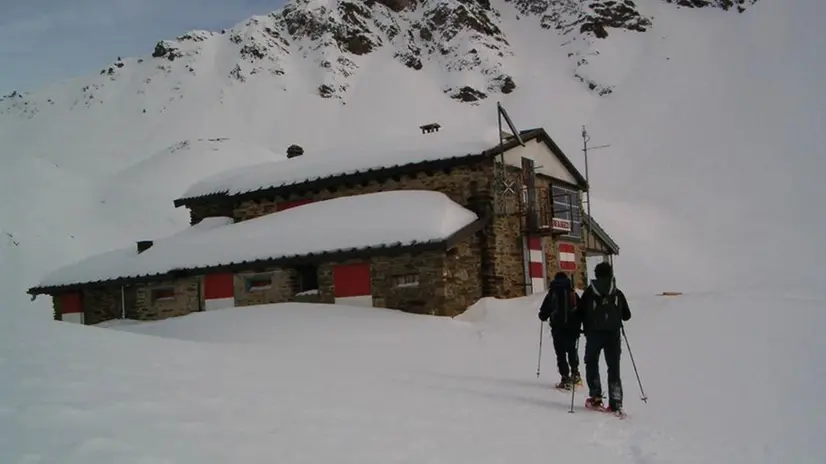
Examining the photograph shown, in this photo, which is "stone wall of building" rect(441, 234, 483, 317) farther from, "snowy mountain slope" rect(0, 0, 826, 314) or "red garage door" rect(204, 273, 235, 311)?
"snowy mountain slope" rect(0, 0, 826, 314)

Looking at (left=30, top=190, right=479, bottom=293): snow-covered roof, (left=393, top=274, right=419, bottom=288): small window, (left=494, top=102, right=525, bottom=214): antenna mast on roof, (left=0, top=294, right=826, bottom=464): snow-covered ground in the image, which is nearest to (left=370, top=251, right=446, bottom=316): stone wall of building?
(left=393, top=274, right=419, bottom=288): small window

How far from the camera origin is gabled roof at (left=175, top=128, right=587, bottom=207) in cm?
1977

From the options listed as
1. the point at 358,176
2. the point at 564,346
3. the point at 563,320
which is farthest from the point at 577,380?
the point at 358,176

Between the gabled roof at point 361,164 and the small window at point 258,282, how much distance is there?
140 inches

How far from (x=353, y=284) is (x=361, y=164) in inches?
188

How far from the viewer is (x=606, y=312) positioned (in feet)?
26.1

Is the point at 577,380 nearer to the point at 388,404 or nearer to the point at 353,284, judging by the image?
the point at 388,404

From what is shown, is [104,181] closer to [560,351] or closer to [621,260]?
[621,260]

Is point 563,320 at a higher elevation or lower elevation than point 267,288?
lower

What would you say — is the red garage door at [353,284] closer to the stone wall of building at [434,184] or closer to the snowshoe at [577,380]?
the stone wall of building at [434,184]

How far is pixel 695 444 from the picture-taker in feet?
19.8

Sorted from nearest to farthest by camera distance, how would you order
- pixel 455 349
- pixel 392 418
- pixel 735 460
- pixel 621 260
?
1. pixel 735 460
2. pixel 392 418
3. pixel 455 349
4. pixel 621 260

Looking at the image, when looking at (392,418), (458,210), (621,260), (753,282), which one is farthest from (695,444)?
(621,260)

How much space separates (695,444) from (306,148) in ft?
175
